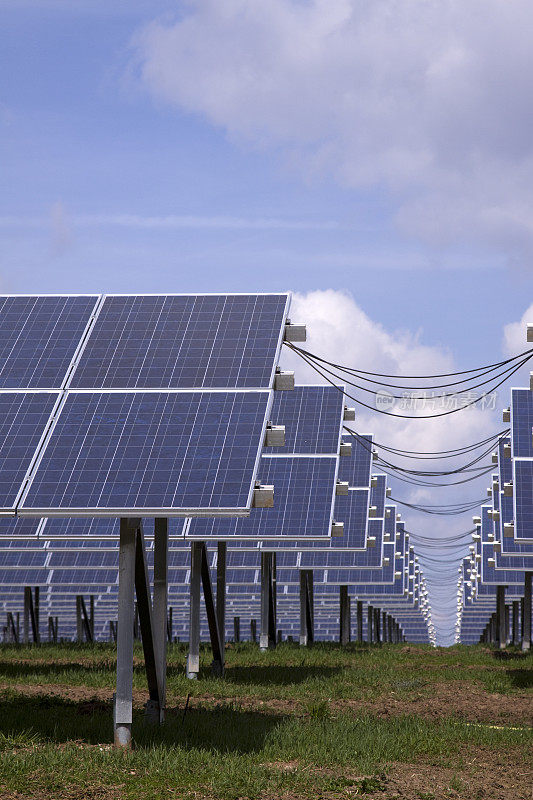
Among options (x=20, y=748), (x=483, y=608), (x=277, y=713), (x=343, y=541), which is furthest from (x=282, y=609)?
(x=20, y=748)

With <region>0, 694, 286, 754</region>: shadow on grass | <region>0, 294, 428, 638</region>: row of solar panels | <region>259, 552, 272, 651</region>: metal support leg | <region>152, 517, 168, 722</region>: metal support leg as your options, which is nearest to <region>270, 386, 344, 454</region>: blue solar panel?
<region>259, 552, 272, 651</region>: metal support leg

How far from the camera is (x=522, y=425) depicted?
30656 millimetres

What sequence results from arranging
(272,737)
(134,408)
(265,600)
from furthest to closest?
(265,600) → (134,408) → (272,737)

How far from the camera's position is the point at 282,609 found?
7319cm

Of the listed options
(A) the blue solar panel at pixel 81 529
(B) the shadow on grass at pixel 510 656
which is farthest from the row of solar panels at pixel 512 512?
(A) the blue solar panel at pixel 81 529

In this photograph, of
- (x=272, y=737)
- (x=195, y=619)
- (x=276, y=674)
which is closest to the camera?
(x=272, y=737)

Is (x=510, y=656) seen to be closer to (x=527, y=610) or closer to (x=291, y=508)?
(x=527, y=610)

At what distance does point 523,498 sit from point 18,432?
15436mm

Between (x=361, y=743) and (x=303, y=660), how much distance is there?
574 inches

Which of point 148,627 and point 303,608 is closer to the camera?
point 148,627

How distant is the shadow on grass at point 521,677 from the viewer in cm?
2536

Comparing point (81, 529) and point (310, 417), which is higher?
point (310, 417)

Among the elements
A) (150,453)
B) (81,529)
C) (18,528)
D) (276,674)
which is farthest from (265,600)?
(150,453)

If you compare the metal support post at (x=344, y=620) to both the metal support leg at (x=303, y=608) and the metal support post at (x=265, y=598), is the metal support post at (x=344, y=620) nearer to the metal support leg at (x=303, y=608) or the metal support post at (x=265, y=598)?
the metal support leg at (x=303, y=608)
